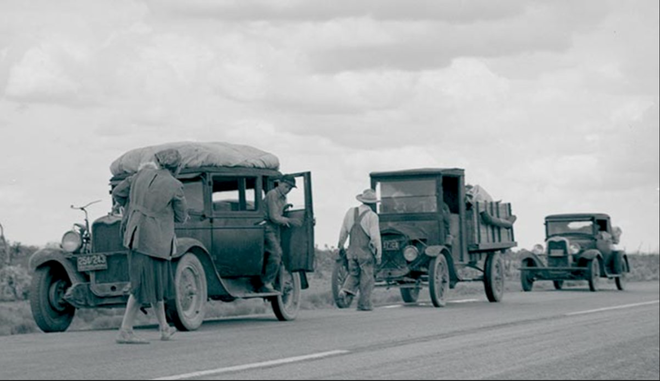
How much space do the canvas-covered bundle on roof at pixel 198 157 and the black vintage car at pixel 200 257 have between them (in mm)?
85

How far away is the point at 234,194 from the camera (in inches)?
604

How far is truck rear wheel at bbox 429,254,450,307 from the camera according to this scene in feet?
65.2

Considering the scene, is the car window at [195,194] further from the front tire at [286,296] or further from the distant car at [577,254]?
the distant car at [577,254]

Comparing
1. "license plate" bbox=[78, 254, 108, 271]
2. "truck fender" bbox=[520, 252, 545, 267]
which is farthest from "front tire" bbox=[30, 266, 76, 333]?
"truck fender" bbox=[520, 252, 545, 267]

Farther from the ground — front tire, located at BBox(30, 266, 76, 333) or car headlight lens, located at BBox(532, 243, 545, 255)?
car headlight lens, located at BBox(532, 243, 545, 255)

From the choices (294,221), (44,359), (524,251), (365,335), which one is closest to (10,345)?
(44,359)

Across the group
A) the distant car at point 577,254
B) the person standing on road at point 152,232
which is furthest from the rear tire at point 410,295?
the person standing on road at point 152,232

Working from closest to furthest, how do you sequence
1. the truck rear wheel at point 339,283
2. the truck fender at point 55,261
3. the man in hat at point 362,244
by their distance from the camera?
the truck fender at point 55,261 < the man in hat at point 362,244 < the truck rear wheel at point 339,283

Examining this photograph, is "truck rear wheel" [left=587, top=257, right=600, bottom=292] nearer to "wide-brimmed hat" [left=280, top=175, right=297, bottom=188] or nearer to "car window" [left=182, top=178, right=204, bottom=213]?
"wide-brimmed hat" [left=280, top=175, right=297, bottom=188]

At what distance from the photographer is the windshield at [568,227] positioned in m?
31.4

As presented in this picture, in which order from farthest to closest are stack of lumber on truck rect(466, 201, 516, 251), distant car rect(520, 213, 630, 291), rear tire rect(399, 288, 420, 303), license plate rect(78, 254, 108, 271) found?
distant car rect(520, 213, 630, 291) < rear tire rect(399, 288, 420, 303) < stack of lumber on truck rect(466, 201, 516, 251) < license plate rect(78, 254, 108, 271)

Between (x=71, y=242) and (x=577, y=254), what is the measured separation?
737 inches

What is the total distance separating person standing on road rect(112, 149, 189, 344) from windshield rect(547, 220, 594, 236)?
20.6 metres

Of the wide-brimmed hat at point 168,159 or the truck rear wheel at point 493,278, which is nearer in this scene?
the wide-brimmed hat at point 168,159
